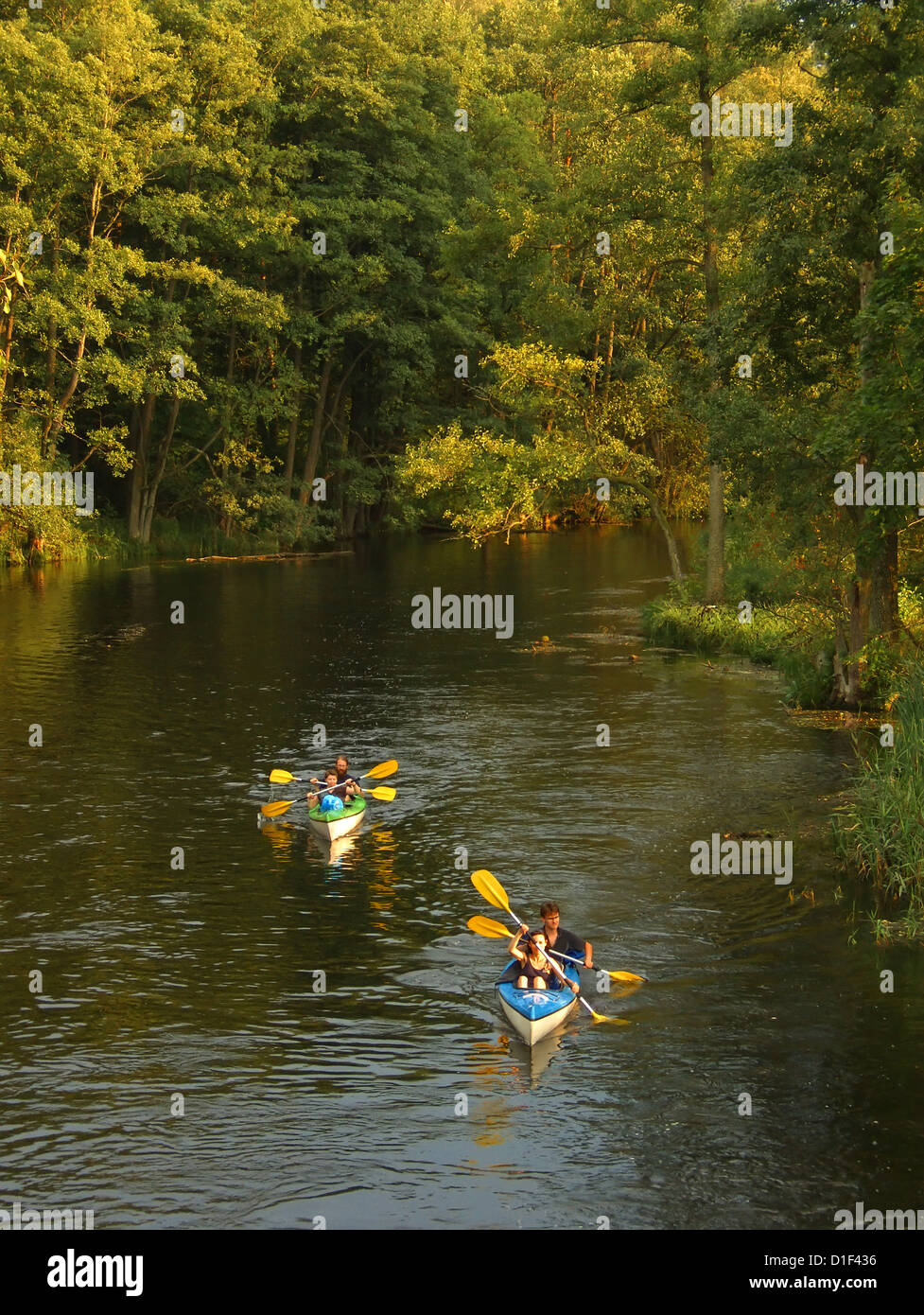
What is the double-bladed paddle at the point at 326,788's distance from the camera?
2577cm

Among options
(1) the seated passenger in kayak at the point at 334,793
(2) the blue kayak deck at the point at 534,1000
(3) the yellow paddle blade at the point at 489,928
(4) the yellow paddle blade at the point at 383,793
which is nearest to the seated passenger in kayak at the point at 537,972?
(2) the blue kayak deck at the point at 534,1000

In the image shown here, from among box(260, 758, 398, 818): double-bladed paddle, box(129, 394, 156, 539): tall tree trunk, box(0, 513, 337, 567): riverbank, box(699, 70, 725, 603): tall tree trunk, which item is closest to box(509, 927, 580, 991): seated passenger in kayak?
box(260, 758, 398, 818): double-bladed paddle

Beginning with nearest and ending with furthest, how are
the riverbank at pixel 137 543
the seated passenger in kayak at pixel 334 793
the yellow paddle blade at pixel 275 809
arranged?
1. the seated passenger in kayak at pixel 334 793
2. the yellow paddle blade at pixel 275 809
3. the riverbank at pixel 137 543

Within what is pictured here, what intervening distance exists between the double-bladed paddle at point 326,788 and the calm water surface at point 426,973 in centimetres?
29

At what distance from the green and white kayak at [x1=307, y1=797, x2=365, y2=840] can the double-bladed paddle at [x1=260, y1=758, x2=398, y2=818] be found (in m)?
0.43

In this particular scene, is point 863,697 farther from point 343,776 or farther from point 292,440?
point 292,440

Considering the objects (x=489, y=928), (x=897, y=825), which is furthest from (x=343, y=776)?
(x=897, y=825)

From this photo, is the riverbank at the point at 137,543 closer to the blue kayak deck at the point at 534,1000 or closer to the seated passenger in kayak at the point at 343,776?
the seated passenger in kayak at the point at 343,776

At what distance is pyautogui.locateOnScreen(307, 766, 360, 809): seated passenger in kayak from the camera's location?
81.7 feet

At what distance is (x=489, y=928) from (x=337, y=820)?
6312 mm

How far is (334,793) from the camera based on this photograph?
25062 millimetres
